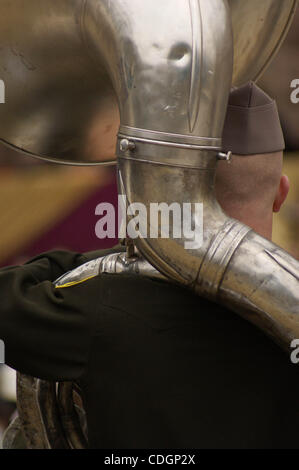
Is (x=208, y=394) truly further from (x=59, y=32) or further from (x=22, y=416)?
(x=59, y=32)

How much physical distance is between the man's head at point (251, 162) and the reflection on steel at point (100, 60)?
0.28 feet

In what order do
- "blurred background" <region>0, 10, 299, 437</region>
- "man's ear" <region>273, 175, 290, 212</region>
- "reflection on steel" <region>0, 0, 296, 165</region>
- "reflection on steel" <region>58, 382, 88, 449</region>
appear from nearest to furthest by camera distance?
"reflection on steel" <region>0, 0, 296, 165</region> → "man's ear" <region>273, 175, 290, 212</region> → "reflection on steel" <region>58, 382, 88, 449</region> → "blurred background" <region>0, 10, 299, 437</region>

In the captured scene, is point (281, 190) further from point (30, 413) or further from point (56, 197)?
point (56, 197)

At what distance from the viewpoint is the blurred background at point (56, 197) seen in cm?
441

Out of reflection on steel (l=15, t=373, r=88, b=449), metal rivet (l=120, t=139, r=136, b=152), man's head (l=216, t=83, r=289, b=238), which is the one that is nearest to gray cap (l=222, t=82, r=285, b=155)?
man's head (l=216, t=83, r=289, b=238)

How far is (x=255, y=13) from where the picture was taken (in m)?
1.51

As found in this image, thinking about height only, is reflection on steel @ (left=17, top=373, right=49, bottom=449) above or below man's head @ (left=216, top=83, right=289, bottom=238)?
below

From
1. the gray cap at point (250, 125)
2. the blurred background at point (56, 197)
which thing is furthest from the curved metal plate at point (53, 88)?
the blurred background at point (56, 197)

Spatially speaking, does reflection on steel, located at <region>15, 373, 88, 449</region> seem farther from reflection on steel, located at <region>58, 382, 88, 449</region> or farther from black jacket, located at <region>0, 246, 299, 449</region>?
black jacket, located at <region>0, 246, 299, 449</region>

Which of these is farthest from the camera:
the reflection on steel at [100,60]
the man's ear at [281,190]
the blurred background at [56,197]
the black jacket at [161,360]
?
the blurred background at [56,197]

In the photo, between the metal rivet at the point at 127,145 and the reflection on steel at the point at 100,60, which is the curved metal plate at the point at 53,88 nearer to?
the reflection on steel at the point at 100,60

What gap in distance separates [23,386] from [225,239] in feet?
2.10

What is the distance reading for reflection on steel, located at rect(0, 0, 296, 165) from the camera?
1.20 metres
